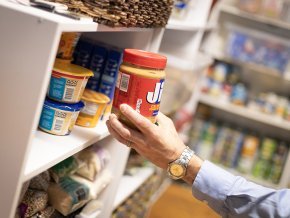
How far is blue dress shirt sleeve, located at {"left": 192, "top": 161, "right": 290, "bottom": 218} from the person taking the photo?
1058mm

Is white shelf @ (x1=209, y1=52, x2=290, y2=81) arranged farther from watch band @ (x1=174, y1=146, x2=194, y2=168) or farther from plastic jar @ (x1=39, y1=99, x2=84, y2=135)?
plastic jar @ (x1=39, y1=99, x2=84, y2=135)

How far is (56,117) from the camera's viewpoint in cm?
100

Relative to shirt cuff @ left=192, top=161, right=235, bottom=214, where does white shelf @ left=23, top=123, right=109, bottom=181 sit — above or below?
above

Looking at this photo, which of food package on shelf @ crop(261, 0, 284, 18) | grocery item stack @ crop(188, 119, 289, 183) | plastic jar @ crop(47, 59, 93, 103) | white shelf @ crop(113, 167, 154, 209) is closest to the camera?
plastic jar @ crop(47, 59, 93, 103)

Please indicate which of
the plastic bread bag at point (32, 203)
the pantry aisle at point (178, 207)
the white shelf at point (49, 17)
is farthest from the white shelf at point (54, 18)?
the pantry aisle at point (178, 207)

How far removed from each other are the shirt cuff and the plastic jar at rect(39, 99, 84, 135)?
0.39 m

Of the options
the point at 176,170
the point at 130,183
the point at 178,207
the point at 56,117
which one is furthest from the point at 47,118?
the point at 178,207

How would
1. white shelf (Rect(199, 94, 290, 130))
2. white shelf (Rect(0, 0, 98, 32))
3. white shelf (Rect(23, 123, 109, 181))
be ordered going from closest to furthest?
white shelf (Rect(0, 0, 98, 32))
white shelf (Rect(23, 123, 109, 181))
white shelf (Rect(199, 94, 290, 130))

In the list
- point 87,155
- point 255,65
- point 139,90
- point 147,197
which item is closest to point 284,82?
point 255,65

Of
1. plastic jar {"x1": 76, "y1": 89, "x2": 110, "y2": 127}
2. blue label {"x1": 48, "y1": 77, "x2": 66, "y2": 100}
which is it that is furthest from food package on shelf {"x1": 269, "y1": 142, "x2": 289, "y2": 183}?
blue label {"x1": 48, "y1": 77, "x2": 66, "y2": 100}

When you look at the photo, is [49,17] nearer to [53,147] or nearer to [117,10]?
[117,10]

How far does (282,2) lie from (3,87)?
2501 mm

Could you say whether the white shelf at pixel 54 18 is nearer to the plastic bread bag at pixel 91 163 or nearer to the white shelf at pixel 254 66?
the plastic bread bag at pixel 91 163

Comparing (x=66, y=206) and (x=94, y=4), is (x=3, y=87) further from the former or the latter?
(x=66, y=206)
